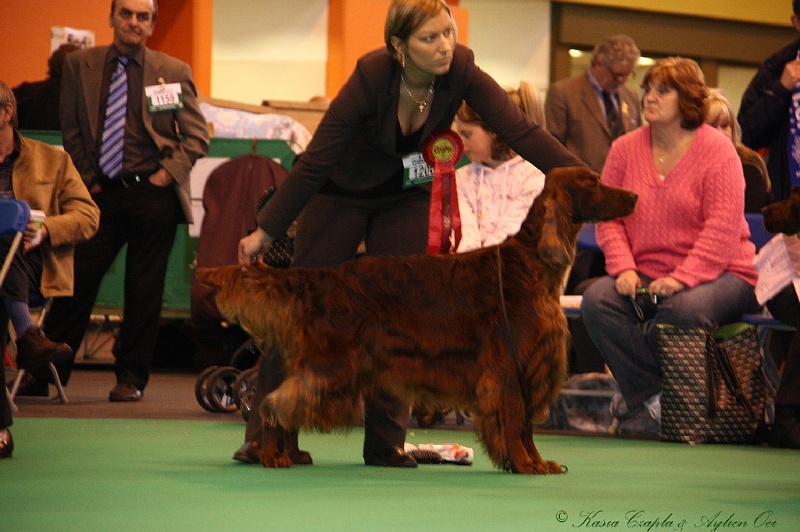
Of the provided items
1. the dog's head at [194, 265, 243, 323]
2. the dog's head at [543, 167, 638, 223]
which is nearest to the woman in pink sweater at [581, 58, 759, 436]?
the dog's head at [543, 167, 638, 223]

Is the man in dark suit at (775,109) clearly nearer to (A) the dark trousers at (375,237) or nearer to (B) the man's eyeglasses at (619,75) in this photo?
(B) the man's eyeglasses at (619,75)

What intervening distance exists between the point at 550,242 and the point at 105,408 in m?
2.82

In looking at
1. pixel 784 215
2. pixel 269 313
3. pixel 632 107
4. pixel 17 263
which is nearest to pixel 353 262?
pixel 269 313

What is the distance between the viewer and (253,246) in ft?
12.4

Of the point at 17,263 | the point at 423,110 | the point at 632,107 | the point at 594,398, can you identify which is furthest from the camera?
the point at 632,107

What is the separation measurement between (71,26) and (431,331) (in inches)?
310

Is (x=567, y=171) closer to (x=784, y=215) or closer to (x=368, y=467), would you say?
(x=784, y=215)

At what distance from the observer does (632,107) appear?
25.8 ft

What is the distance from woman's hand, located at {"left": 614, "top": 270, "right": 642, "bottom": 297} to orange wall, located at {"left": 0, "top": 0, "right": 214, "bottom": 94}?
22.2 ft

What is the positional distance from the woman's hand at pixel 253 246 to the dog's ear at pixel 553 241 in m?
0.81

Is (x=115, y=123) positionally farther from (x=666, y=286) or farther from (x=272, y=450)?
(x=272, y=450)

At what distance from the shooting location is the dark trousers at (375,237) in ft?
12.7

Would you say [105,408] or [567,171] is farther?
[105,408]

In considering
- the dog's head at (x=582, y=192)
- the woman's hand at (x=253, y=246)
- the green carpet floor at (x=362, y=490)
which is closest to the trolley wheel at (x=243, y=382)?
the green carpet floor at (x=362, y=490)
